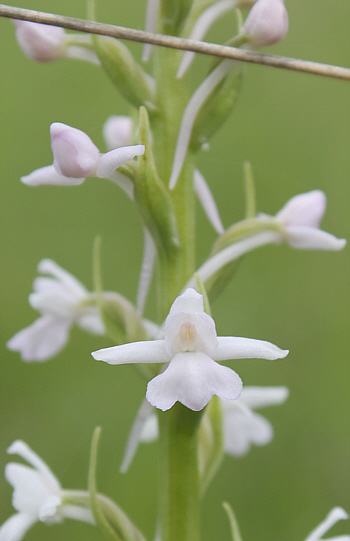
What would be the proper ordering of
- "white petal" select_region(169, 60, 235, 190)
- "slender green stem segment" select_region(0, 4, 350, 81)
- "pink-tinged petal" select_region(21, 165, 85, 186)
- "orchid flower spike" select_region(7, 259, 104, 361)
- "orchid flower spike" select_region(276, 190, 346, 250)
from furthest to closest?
"orchid flower spike" select_region(7, 259, 104, 361) < "orchid flower spike" select_region(276, 190, 346, 250) < "white petal" select_region(169, 60, 235, 190) < "pink-tinged petal" select_region(21, 165, 85, 186) < "slender green stem segment" select_region(0, 4, 350, 81)

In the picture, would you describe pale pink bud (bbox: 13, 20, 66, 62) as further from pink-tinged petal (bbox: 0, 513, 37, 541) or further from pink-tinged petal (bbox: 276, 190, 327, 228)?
pink-tinged petal (bbox: 0, 513, 37, 541)

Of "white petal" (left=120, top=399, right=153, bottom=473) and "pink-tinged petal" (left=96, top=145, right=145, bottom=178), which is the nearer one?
"pink-tinged petal" (left=96, top=145, right=145, bottom=178)

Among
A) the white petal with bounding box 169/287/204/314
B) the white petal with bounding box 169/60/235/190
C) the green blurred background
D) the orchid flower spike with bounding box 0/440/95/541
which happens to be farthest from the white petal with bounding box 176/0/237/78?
the green blurred background

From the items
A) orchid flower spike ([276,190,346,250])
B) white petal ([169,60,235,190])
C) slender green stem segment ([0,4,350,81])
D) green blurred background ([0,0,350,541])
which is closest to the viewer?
slender green stem segment ([0,4,350,81])

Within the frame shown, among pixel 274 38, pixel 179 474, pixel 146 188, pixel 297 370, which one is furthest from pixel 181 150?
pixel 297 370

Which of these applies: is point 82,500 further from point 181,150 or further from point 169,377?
point 181,150
